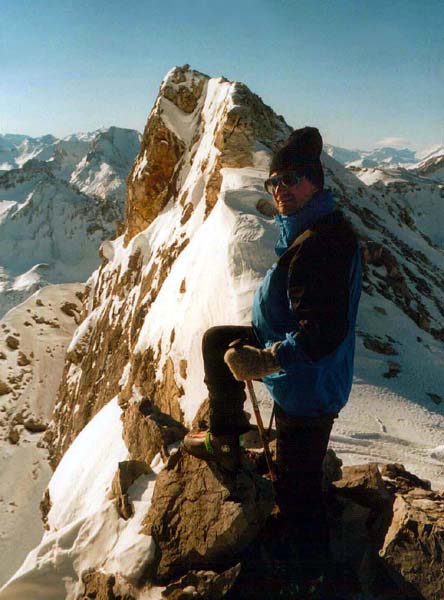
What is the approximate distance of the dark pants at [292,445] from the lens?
350 centimetres

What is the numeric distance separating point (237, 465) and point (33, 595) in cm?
309

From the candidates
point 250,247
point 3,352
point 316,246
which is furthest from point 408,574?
point 3,352

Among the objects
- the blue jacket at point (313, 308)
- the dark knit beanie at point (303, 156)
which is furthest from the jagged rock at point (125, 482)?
the dark knit beanie at point (303, 156)

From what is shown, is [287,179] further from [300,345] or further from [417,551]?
[417,551]

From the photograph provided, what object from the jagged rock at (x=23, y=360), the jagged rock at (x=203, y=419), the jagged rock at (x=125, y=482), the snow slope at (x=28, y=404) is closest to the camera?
the jagged rock at (x=203, y=419)

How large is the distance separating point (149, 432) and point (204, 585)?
329 cm

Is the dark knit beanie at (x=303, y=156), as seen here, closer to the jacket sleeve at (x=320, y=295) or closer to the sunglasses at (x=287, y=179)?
the sunglasses at (x=287, y=179)

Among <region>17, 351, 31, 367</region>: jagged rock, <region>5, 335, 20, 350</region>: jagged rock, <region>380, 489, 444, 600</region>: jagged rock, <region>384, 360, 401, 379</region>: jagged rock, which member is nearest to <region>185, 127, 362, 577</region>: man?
<region>380, 489, 444, 600</region>: jagged rock

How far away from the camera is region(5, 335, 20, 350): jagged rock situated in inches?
1687

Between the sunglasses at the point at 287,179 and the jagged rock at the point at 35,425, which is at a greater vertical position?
the sunglasses at the point at 287,179

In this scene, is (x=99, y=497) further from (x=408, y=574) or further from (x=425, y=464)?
(x=408, y=574)

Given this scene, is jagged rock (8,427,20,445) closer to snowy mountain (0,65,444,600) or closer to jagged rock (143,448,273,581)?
snowy mountain (0,65,444,600)

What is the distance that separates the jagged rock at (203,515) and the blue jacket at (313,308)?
1004mm

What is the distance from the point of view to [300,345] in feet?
9.86
